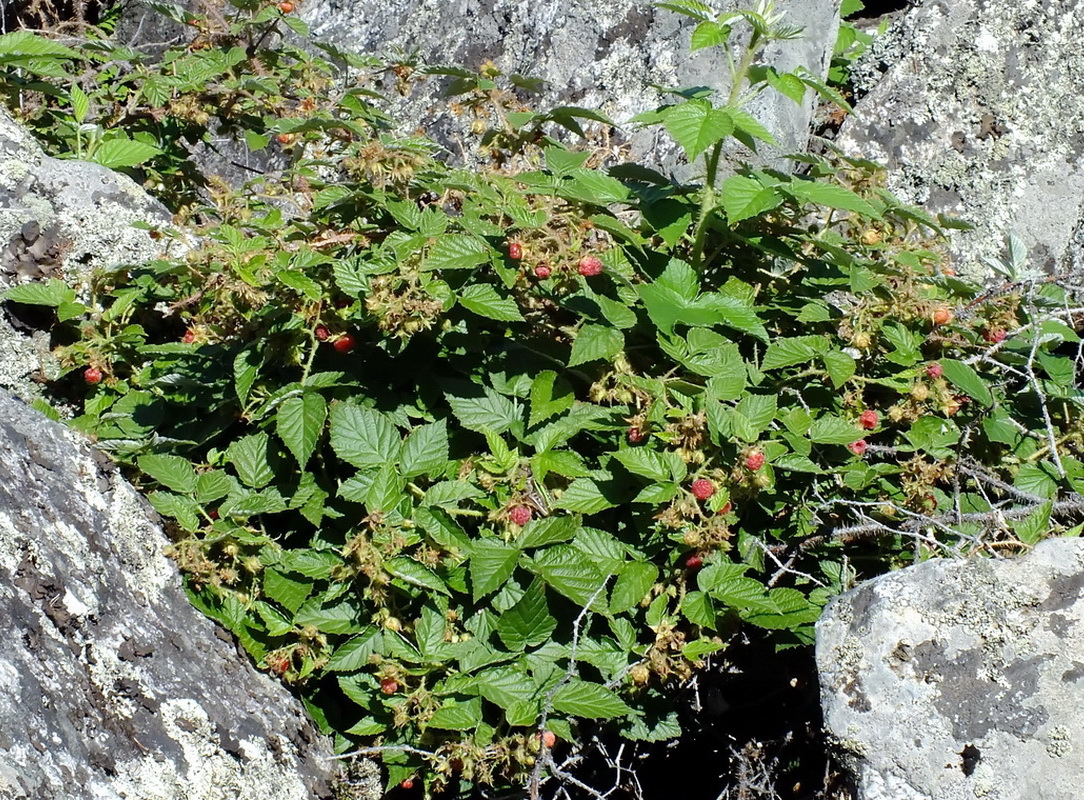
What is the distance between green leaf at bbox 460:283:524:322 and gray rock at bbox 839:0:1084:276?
237cm

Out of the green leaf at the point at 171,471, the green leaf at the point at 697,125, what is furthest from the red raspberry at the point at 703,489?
the green leaf at the point at 171,471

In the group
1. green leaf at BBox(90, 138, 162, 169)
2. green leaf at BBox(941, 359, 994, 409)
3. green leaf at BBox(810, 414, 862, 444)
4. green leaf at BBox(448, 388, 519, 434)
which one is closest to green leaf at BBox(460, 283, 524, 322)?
green leaf at BBox(448, 388, 519, 434)

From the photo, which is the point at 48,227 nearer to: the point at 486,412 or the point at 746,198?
the point at 486,412

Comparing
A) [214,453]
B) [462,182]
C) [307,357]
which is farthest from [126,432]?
[462,182]

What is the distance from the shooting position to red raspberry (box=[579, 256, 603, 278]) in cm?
205

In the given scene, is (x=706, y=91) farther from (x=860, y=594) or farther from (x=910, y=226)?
(x=860, y=594)

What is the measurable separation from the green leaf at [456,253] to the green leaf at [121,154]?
1.59m

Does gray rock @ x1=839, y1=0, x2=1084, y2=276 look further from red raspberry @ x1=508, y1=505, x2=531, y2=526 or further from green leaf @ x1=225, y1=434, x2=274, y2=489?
green leaf @ x1=225, y1=434, x2=274, y2=489

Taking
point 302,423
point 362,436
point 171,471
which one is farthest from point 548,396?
point 171,471

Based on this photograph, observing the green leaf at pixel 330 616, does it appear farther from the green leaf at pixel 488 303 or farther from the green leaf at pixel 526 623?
the green leaf at pixel 488 303

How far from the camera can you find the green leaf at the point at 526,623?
2.13 meters

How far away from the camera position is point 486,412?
2.26m

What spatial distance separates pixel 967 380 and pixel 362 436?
146cm

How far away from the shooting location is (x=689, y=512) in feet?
6.77
